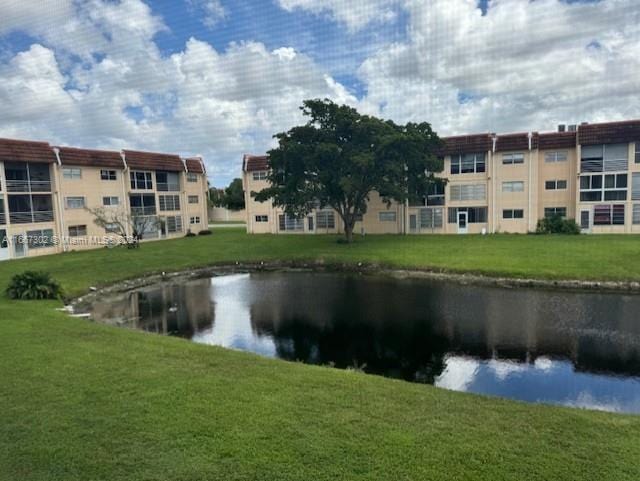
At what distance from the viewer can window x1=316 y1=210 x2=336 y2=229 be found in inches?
1689

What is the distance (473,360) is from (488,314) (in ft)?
15.2

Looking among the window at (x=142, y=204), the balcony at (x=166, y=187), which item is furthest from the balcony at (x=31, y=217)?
the balcony at (x=166, y=187)

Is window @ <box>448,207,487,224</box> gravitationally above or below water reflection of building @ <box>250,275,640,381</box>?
above

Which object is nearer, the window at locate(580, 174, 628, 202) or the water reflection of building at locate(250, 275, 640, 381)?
the water reflection of building at locate(250, 275, 640, 381)

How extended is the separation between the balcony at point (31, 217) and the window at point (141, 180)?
7762mm

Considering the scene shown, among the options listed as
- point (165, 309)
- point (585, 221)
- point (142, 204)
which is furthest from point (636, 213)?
point (142, 204)

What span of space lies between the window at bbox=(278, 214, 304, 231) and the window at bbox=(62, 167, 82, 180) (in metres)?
17.4

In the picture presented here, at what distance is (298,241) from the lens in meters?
36.1

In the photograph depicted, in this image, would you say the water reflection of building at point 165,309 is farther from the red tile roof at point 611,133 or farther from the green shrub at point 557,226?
the red tile roof at point 611,133

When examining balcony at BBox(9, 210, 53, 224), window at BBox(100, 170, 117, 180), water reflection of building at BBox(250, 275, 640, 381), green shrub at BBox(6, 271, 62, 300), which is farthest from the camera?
window at BBox(100, 170, 117, 180)

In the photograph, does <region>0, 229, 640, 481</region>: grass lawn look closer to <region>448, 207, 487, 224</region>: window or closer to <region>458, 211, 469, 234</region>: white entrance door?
<region>458, 211, 469, 234</region>: white entrance door

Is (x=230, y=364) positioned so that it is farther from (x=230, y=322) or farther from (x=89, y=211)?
(x=89, y=211)

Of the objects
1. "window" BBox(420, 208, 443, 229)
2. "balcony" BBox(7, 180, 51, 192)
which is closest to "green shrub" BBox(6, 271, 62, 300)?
"balcony" BBox(7, 180, 51, 192)

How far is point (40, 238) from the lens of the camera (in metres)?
32.9
